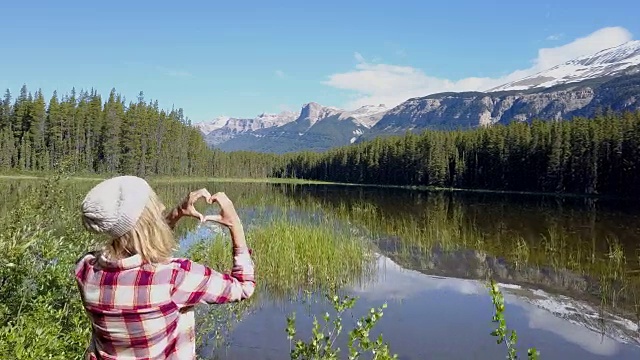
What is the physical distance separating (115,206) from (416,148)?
385 feet

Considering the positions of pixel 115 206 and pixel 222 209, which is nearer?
pixel 115 206

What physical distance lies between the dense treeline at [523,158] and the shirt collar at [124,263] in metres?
85.0

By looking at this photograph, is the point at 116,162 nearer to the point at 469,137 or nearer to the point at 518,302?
the point at 469,137

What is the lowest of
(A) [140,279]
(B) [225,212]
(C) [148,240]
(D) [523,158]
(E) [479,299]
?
(E) [479,299]

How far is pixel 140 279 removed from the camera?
8.62ft

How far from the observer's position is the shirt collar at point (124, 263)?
260 centimetres

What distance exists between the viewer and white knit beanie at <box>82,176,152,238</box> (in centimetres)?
254

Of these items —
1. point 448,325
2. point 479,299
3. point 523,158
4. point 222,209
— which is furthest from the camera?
point 523,158

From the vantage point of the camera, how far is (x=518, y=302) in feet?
50.3

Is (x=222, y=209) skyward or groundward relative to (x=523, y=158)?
groundward

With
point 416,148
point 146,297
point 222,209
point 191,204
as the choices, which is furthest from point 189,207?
point 416,148

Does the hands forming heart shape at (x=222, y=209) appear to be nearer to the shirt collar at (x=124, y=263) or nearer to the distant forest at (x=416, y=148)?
the shirt collar at (x=124, y=263)

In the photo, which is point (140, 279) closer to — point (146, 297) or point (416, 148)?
point (146, 297)

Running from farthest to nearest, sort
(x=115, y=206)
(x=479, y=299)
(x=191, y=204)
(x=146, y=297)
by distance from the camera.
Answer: (x=479, y=299), (x=191, y=204), (x=146, y=297), (x=115, y=206)
